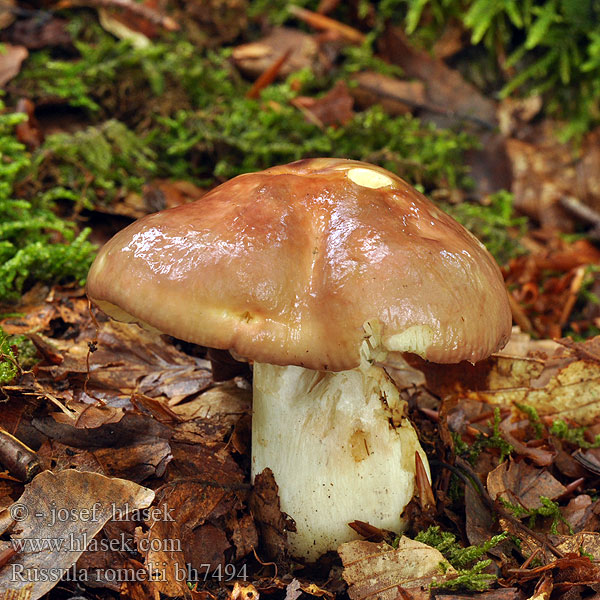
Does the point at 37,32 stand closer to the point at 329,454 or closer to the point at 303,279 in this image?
the point at 303,279

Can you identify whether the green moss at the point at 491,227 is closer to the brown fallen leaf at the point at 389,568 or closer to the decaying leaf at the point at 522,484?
the decaying leaf at the point at 522,484

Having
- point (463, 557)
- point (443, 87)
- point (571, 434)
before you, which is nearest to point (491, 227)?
point (443, 87)

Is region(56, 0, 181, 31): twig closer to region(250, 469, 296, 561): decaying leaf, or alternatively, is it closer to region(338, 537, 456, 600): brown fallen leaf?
region(250, 469, 296, 561): decaying leaf

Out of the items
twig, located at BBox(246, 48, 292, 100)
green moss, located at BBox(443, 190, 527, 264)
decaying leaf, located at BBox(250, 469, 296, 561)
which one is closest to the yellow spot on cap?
decaying leaf, located at BBox(250, 469, 296, 561)

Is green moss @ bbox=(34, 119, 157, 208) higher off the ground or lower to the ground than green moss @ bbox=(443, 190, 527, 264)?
lower

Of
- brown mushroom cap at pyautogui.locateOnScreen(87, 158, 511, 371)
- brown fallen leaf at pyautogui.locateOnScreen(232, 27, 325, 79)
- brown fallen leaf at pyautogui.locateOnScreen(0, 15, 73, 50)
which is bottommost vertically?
brown fallen leaf at pyautogui.locateOnScreen(0, 15, 73, 50)

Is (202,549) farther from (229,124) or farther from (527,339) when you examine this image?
(229,124)

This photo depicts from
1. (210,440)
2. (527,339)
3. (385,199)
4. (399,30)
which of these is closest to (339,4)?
(399,30)
